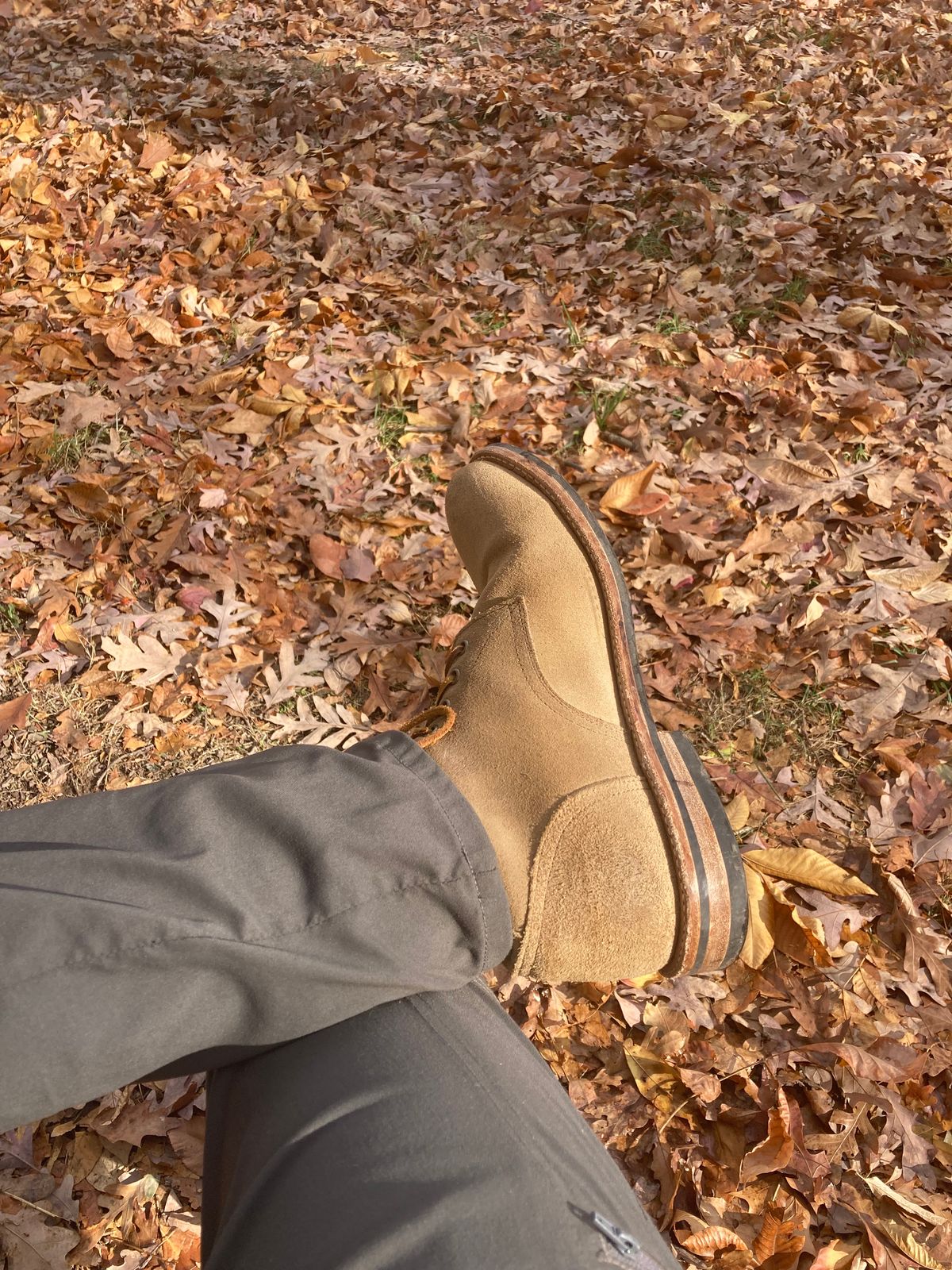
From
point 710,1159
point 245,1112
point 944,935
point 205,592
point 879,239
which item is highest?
point 879,239

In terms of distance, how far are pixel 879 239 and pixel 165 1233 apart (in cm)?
425

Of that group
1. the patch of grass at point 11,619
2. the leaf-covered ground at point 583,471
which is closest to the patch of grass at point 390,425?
the leaf-covered ground at point 583,471

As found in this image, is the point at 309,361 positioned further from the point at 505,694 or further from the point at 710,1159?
the point at 710,1159

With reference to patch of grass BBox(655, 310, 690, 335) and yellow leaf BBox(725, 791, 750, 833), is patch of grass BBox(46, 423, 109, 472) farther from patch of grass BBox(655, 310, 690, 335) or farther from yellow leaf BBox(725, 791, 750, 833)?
yellow leaf BBox(725, 791, 750, 833)

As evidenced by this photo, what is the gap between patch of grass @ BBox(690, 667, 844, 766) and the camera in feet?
7.85

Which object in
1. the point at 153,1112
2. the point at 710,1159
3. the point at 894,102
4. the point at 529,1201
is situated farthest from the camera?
the point at 894,102

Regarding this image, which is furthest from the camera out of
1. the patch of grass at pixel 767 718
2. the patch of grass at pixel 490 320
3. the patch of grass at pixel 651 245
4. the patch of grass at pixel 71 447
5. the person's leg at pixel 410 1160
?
the patch of grass at pixel 651 245

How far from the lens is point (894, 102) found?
14.6 feet

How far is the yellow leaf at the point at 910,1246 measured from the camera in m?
1.66

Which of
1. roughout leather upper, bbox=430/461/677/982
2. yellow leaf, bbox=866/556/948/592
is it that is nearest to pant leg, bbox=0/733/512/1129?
roughout leather upper, bbox=430/461/677/982

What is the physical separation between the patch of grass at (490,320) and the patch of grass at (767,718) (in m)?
1.91

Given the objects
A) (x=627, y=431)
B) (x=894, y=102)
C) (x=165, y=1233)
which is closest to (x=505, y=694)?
(x=165, y=1233)

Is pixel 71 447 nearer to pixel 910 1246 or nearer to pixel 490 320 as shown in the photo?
pixel 490 320

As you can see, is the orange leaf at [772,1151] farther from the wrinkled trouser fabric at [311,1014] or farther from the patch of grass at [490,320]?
the patch of grass at [490,320]
